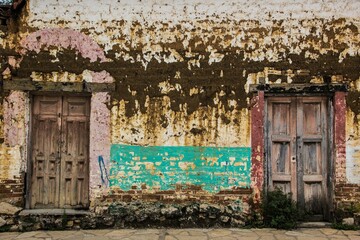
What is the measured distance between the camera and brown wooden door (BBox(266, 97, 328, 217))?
6.86 meters

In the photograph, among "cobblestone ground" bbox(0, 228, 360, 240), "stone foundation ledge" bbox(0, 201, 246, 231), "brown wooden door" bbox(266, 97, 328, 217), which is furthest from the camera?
"brown wooden door" bbox(266, 97, 328, 217)

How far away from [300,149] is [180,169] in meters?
2.08

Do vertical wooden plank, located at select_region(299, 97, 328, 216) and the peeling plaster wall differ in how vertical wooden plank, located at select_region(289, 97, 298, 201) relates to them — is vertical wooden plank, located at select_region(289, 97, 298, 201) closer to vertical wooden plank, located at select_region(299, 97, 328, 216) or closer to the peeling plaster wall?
vertical wooden plank, located at select_region(299, 97, 328, 216)

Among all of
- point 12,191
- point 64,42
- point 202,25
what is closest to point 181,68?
point 202,25

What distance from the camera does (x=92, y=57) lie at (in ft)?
22.4

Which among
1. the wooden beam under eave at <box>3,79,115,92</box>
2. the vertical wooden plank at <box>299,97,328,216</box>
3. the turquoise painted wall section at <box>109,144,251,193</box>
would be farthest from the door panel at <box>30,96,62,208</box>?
the vertical wooden plank at <box>299,97,328,216</box>

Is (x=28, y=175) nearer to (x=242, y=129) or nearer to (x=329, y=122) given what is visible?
(x=242, y=129)

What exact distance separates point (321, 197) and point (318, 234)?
0.79m

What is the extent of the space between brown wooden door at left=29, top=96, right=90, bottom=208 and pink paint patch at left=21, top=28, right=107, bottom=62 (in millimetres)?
855

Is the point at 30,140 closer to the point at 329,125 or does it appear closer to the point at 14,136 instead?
the point at 14,136

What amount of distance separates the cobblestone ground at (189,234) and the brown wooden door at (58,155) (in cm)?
65

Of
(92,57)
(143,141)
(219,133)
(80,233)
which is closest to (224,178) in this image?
(219,133)

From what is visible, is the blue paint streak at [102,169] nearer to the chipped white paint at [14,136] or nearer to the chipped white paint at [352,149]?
the chipped white paint at [14,136]

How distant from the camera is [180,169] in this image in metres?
6.77
